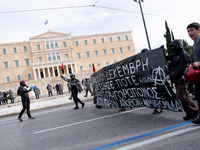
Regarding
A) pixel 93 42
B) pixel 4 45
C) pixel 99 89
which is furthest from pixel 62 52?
pixel 99 89

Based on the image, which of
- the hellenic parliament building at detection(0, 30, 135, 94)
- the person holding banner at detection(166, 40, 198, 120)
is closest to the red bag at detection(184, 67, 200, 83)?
the person holding banner at detection(166, 40, 198, 120)

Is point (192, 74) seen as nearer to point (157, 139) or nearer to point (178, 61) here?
point (178, 61)

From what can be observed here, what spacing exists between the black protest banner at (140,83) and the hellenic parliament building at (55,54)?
46.8 metres

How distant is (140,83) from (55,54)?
187ft

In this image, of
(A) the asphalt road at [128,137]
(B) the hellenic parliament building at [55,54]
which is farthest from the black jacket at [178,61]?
(B) the hellenic parliament building at [55,54]

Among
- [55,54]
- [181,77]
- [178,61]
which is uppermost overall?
[55,54]

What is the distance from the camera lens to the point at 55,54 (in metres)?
59.5

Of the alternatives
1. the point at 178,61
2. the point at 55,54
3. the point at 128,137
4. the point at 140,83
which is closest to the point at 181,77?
the point at 178,61

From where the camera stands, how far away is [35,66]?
56.9 meters

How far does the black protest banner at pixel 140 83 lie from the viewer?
13.6ft

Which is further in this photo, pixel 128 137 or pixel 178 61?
pixel 178 61

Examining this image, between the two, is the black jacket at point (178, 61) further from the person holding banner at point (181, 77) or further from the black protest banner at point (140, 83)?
the black protest banner at point (140, 83)

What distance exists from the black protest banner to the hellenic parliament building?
154 ft

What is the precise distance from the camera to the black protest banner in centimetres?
416
